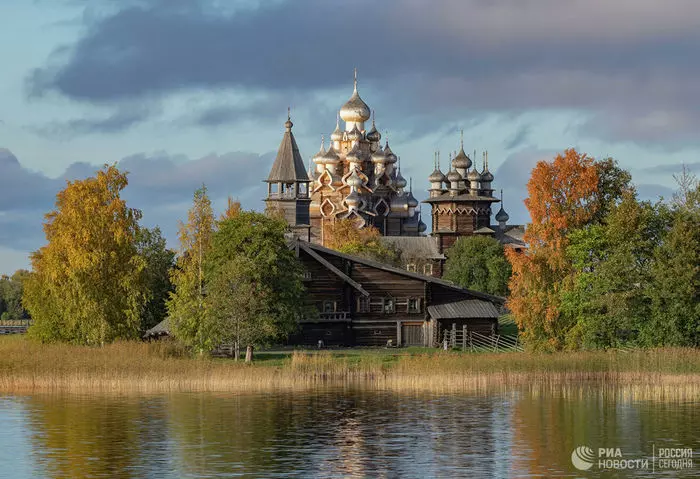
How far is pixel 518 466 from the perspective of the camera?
109ft

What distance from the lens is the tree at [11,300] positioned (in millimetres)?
A: 144625

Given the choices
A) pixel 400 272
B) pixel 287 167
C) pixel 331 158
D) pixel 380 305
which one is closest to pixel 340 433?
pixel 400 272

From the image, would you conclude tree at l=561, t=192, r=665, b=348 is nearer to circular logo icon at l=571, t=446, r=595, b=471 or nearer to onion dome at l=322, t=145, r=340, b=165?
circular logo icon at l=571, t=446, r=595, b=471

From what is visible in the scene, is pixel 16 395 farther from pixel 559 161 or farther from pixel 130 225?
pixel 559 161

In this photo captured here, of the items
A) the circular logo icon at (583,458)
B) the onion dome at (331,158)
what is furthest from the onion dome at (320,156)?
the circular logo icon at (583,458)

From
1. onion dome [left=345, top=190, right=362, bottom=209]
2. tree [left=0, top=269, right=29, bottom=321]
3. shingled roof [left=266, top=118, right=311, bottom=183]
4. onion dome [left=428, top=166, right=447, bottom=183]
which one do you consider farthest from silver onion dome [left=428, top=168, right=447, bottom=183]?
tree [left=0, top=269, right=29, bottom=321]

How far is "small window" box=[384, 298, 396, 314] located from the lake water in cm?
2955

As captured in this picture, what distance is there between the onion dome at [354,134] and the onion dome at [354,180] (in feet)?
22.3

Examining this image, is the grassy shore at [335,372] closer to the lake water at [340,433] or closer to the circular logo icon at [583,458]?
the lake water at [340,433]

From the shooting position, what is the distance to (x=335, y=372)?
56.0 meters

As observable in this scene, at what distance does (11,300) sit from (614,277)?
101958 mm

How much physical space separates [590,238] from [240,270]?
16.7 meters

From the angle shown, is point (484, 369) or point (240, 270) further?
point (240, 270)

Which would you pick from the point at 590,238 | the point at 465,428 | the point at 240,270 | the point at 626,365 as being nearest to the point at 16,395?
the point at 240,270
